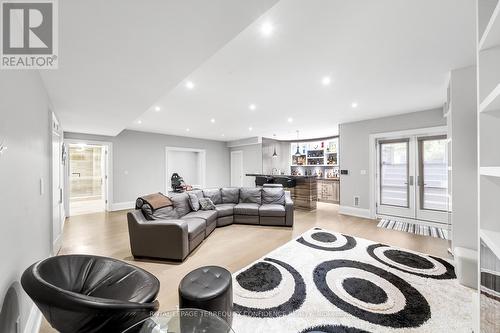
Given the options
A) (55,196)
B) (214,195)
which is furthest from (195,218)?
(55,196)

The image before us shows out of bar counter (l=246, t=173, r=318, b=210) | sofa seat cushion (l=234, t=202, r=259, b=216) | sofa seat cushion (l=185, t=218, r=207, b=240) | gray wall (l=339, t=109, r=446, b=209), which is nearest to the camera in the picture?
sofa seat cushion (l=185, t=218, r=207, b=240)

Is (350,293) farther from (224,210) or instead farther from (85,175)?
(85,175)

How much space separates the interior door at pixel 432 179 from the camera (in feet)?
14.5

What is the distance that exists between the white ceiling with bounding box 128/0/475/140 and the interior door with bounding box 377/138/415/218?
97 cm

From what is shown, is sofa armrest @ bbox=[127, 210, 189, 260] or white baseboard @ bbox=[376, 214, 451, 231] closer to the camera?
sofa armrest @ bbox=[127, 210, 189, 260]

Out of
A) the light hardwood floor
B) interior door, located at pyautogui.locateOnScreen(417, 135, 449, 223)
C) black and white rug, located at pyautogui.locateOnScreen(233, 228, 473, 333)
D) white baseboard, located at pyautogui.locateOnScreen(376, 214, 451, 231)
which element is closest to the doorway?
the light hardwood floor

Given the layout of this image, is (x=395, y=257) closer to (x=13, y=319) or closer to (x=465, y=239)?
(x=465, y=239)

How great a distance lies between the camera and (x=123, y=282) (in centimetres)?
154

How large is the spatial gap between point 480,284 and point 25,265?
3049 mm

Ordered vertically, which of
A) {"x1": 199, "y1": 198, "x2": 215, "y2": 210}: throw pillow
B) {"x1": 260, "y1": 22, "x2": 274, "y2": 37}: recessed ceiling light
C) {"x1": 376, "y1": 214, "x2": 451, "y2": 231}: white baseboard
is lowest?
{"x1": 376, "y1": 214, "x2": 451, "y2": 231}: white baseboard

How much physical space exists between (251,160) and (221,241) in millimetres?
5290

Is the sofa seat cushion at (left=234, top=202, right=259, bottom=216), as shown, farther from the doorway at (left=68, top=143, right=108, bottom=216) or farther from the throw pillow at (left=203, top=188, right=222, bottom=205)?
the doorway at (left=68, top=143, right=108, bottom=216)

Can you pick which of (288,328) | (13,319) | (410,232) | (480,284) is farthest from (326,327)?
(410,232)

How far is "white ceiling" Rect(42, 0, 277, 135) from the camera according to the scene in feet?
4.17
